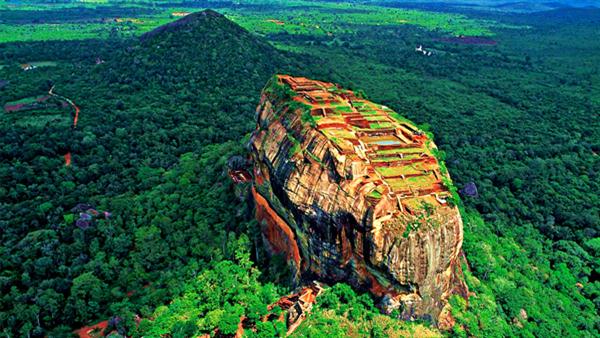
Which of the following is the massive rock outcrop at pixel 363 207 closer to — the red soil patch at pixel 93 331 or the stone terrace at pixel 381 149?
the stone terrace at pixel 381 149

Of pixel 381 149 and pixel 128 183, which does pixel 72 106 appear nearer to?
pixel 128 183

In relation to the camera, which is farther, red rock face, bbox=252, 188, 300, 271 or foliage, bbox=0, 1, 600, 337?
foliage, bbox=0, 1, 600, 337

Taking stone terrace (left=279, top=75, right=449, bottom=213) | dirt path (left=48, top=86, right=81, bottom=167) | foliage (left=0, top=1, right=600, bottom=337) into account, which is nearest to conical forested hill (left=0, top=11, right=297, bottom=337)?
foliage (left=0, top=1, right=600, bottom=337)

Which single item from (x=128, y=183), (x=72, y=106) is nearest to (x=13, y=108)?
(x=72, y=106)

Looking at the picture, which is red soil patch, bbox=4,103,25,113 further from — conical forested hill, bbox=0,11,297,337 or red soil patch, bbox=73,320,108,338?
red soil patch, bbox=73,320,108,338

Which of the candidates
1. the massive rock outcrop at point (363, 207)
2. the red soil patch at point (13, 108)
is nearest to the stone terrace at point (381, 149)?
the massive rock outcrop at point (363, 207)

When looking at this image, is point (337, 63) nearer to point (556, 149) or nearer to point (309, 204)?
point (556, 149)

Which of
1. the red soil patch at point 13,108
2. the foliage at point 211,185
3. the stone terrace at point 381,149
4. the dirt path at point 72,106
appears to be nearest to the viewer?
the stone terrace at point 381,149

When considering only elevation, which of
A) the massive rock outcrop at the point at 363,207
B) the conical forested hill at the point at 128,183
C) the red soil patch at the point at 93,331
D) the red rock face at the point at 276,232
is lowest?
the red soil patch at the point at 93,331
